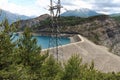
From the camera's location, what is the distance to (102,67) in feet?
305

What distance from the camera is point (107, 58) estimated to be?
106m

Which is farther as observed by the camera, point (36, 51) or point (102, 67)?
point (102, 67)

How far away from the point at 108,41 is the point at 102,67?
3971 inches

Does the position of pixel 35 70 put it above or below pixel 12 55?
below

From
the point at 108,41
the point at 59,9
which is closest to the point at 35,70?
the point at 59,9

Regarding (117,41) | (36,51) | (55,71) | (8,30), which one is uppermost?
(8,30)

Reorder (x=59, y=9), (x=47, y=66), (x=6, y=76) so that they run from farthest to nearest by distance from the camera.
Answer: (x=59, y=9) → (x=47, y=66) → (x=6, y=76)

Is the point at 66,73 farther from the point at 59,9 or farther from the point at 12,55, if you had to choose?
the point at 59,9

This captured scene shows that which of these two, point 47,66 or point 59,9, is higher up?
point 59,9

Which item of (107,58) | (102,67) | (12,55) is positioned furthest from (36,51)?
(107,58)

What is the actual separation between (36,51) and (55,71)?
144 inches

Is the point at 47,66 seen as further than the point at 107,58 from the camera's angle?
No

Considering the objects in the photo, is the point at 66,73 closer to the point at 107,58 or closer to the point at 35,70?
the point at 35,70

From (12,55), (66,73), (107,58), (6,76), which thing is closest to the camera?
(6,76)
